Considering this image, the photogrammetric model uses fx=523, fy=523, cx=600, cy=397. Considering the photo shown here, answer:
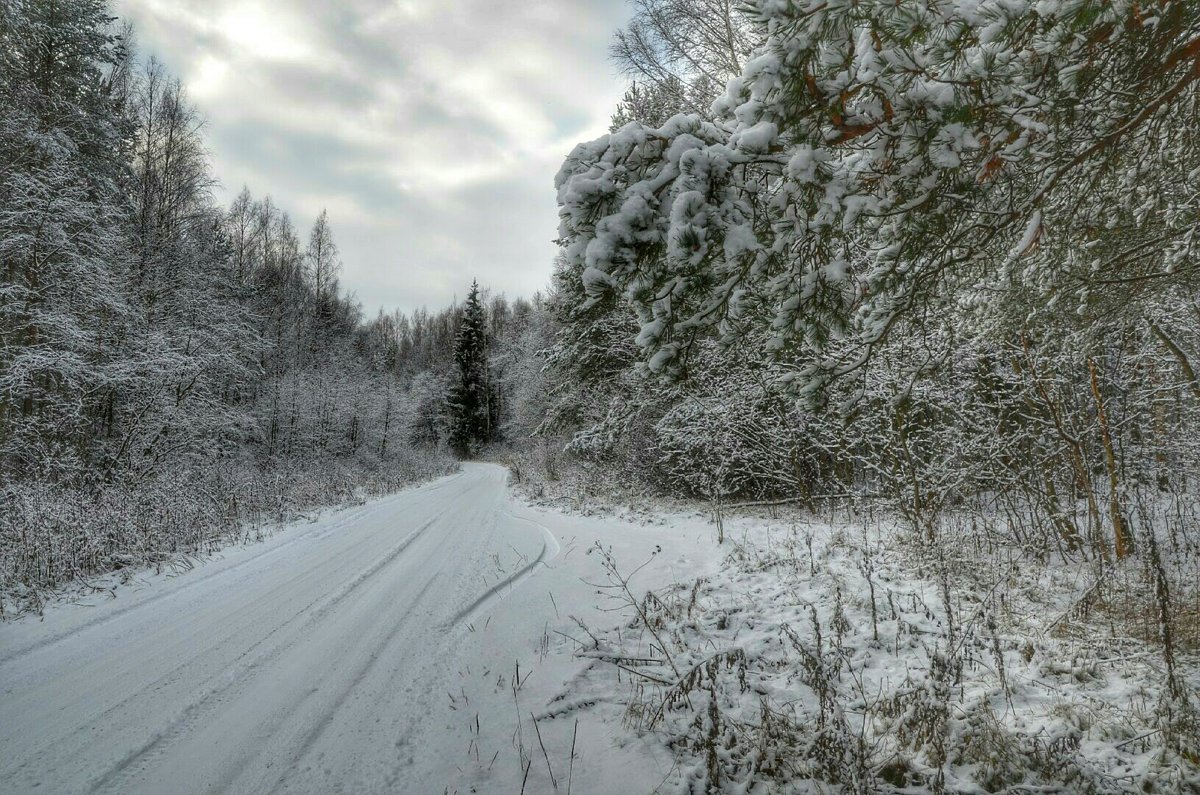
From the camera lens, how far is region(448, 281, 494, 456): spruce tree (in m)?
42.2

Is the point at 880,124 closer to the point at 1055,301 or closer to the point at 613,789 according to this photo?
the point at 1055,301

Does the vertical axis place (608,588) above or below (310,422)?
below

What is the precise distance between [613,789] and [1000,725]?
7.30 ft

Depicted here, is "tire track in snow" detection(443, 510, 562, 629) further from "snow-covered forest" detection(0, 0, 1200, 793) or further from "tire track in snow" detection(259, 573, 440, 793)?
"snow-covered forest" detection(0, 0, 1200, 793)

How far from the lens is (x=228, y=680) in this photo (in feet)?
11.4

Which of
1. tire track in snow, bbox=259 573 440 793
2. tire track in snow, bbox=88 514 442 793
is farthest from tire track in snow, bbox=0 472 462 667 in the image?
tire track in snow, bbox=259 573 440 793

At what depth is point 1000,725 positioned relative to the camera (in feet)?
9.64

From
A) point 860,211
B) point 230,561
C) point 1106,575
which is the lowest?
point 230,561

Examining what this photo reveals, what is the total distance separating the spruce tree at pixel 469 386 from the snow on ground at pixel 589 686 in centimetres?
3665

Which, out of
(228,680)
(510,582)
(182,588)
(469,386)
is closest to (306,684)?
(228,680)

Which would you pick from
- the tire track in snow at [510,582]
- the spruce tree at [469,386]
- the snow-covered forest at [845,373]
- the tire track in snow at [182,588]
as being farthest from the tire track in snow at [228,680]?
the spruce tree at [469,386]

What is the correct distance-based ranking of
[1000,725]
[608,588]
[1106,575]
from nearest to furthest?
[1000,725], [1106,575], [608,588]

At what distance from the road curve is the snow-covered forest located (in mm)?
1178

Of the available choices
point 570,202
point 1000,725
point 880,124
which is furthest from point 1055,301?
point 570,202
